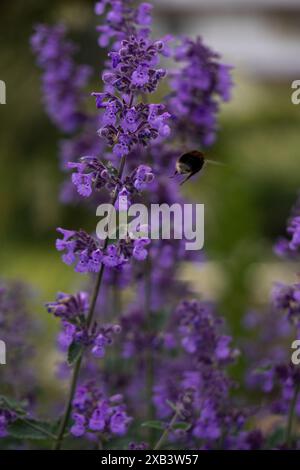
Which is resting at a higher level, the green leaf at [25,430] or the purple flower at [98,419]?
the purple flower at [98,419]

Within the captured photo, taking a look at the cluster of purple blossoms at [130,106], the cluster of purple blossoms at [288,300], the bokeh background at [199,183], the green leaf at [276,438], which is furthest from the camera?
the bokeh background at [199,183]

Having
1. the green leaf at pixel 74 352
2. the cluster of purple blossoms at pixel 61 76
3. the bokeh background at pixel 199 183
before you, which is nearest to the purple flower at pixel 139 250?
the green leaf at pixel 74 352

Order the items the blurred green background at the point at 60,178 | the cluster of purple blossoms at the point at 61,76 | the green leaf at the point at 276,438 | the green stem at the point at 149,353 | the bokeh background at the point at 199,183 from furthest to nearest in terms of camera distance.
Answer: the blurred green background at the point at 60,178 < the bokeh background at the point at 199,183 < the cluster of purple blossoms at the point at 61,76 < the green stem at the point at 149,353 < the green leaf at the point at 276,438

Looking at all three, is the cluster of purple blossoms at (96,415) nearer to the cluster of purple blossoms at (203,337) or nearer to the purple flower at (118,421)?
the purple flower at (118,421)

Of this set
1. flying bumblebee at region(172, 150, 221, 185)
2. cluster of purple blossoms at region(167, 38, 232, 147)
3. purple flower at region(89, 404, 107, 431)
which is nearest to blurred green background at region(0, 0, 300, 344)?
cluster of purple blossoms at region(167, 38, 232, 147)

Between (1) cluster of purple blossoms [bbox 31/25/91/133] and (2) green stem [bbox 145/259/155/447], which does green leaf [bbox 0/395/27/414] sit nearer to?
(2) green stem [bbox 145/259/155/447]
